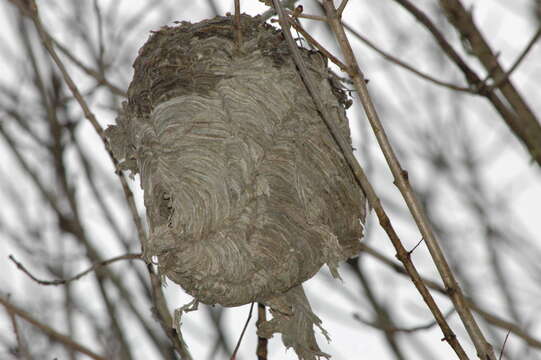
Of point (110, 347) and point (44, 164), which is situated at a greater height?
point (44, 164)

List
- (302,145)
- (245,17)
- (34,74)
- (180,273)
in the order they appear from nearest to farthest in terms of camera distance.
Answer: (180,273)
(302,145)
(245,17)
(34,74)

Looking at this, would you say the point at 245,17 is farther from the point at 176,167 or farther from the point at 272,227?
the point at 272,227

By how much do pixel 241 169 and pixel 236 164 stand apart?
3cm

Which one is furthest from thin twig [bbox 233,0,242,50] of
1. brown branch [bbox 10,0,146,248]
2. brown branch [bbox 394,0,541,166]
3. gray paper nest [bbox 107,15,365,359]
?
brown branch [bbox 394,0,541,166]

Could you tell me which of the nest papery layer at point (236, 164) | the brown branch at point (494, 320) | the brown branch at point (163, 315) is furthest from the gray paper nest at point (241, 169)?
the brown branch at point (494, 320)

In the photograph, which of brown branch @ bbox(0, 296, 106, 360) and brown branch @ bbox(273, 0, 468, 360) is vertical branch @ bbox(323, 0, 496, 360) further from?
brown branch @ bbox(0, 296, 106, 360)

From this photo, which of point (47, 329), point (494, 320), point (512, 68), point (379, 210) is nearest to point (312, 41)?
point (379, 210)

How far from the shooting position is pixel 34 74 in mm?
5543

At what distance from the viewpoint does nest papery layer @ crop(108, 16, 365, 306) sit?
3.09m

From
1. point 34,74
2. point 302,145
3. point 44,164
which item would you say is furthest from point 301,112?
point 44,164

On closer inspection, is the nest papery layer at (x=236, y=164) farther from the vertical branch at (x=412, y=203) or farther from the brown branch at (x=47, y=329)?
the vertical branch at (x=412, y=203)

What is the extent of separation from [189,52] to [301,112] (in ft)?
1.83

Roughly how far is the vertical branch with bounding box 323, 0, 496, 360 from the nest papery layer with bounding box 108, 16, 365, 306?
2.61 ft

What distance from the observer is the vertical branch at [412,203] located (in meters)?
2.27
